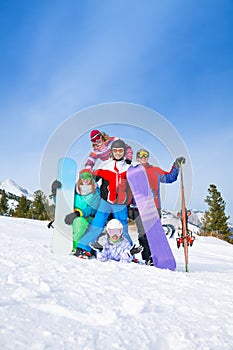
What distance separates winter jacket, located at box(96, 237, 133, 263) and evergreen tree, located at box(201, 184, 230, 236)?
89.3ft

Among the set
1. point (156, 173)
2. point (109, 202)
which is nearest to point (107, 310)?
point (109, 202)

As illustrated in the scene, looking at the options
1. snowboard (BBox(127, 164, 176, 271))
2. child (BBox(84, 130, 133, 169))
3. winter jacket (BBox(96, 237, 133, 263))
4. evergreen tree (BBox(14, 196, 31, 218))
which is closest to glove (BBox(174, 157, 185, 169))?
snowboard (BBox(127, 164, 176, 271))

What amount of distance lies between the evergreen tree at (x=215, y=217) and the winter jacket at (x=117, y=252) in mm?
27229

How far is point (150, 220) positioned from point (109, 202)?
67 cm

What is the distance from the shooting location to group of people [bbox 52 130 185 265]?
13.8 ft

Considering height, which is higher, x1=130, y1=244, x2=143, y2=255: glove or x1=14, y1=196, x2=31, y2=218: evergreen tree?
x1=14, y1=196, x2=31, y2=218: evergreen tree

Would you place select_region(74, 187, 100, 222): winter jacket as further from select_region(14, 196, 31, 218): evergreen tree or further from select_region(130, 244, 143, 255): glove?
select_region(14, 196, 31, 218): evergreen tree

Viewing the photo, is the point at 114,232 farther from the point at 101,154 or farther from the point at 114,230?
the point at 101,154

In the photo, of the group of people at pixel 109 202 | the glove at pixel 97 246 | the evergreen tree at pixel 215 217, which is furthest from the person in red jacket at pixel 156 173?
the evergreen tree at pixel 215 217

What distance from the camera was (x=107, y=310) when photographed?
1882 mm

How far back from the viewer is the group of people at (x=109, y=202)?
13.8 ft

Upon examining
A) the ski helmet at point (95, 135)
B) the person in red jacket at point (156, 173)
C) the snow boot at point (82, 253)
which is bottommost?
the snow boot at point (82, 253)

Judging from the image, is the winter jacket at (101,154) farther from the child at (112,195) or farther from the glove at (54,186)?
the glove at (54,186)

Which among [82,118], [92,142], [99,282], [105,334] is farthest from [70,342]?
[82,118]
